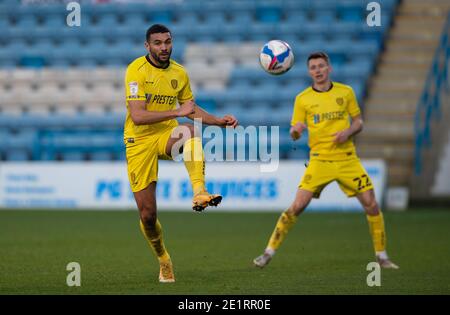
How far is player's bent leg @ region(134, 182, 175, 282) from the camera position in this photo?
7.93m

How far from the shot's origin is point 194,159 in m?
7.80

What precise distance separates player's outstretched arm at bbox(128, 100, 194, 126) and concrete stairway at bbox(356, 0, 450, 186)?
11.4m

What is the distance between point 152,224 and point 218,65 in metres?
13.7

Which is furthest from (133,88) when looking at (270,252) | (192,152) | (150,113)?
(270,252)

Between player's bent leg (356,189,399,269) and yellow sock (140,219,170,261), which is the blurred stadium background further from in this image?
yellow sock (140,219,170,261)

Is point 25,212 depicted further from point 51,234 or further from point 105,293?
point 105,293

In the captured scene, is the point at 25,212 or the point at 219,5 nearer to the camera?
the point at 25,212

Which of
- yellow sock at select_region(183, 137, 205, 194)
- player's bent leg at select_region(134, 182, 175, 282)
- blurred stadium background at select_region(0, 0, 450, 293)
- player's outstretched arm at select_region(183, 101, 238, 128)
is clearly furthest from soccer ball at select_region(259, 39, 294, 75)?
blurred stadium background at select_region(0, 0, 450, 293)

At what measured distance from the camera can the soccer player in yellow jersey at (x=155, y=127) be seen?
7793 millimetres

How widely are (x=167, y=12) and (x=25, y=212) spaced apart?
7288 millimetres

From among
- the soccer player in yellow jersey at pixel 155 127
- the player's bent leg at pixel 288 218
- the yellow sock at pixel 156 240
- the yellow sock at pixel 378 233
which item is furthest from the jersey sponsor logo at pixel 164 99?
the yellow sock at pixel 378 233

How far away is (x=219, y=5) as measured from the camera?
22031 mm

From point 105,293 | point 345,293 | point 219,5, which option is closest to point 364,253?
point 345,293
